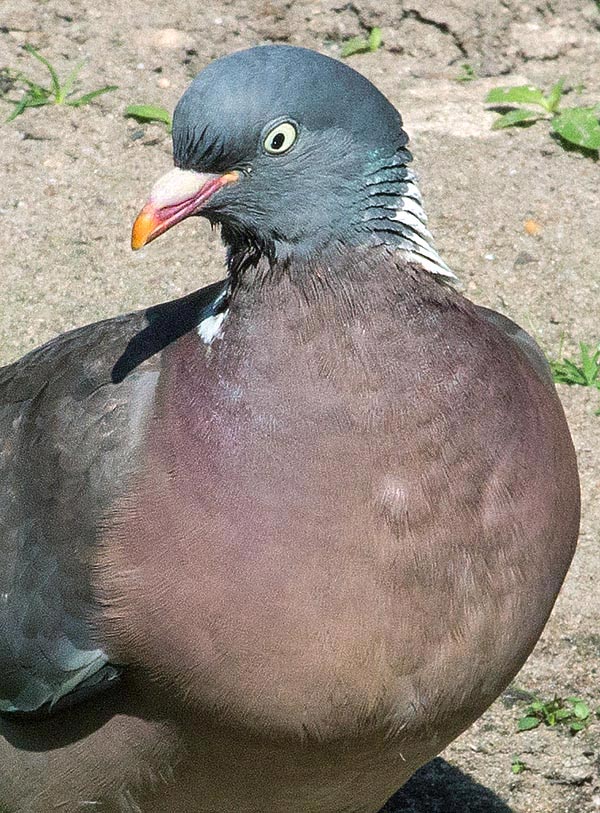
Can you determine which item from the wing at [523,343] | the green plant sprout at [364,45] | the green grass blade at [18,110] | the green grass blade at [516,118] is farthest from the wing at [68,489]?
the green plant sprout at [364,45]

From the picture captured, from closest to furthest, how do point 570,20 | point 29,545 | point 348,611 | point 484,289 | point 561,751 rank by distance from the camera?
1. point 348,611
2. point 29,545
3. point 561,751
4. point 484,289
5. point 570,20

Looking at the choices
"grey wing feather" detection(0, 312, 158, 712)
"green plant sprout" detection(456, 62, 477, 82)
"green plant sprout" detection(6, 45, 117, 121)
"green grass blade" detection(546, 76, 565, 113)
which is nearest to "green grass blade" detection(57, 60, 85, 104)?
"green plant sprout" detection(6, 45, 117, 121)

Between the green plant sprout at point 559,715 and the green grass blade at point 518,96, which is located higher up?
the green grass blade at point 518,96

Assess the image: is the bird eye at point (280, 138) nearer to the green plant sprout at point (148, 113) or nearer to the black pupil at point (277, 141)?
the black pupil at point (277, 141)

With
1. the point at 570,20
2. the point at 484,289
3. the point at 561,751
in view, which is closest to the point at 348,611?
the point at 561,751

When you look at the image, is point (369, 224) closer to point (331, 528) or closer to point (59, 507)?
point (331, 528)

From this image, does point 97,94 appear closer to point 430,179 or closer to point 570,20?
Result: point 430,179

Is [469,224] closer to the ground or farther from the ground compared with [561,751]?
farther from the ground
